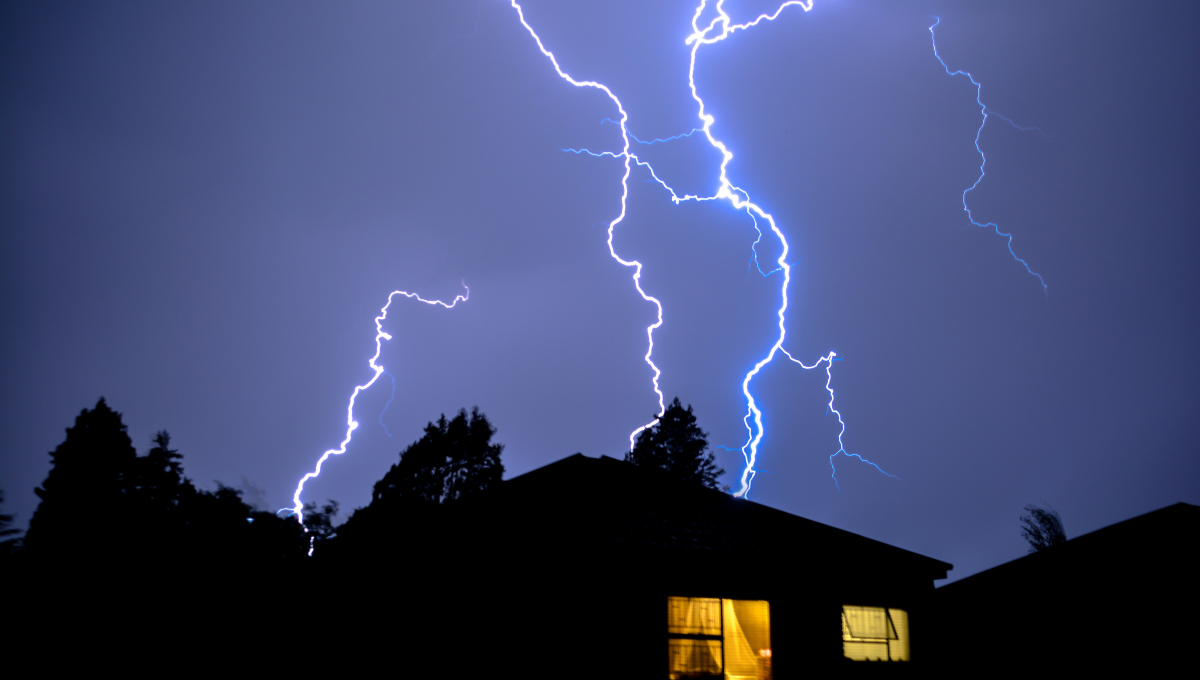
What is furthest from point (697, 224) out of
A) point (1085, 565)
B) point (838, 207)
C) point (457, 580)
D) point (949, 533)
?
point (949, 533)

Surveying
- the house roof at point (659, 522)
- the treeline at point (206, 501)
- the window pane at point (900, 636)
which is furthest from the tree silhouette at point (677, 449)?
the window pane at point (900, 636)

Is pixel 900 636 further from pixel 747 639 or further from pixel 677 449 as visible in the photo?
pixel 677 449

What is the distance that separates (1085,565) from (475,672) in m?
9.61

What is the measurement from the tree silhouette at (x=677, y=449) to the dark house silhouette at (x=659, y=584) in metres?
14.2

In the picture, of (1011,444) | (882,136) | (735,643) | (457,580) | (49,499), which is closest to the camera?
(457,580)

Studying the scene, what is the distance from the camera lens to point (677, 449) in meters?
23.1

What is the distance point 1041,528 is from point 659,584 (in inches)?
918

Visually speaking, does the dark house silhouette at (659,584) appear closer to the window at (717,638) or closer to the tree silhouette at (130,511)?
the window at (717,638)

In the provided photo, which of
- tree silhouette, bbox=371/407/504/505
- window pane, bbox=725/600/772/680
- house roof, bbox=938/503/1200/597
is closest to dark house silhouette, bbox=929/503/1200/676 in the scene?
house roof, bbox=938/503/1200/597

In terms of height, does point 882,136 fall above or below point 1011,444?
above

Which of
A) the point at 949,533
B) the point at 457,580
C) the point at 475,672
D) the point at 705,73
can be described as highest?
the point at 705,73

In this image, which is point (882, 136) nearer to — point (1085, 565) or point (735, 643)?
point (1085, 565)

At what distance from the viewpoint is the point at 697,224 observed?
51125mm

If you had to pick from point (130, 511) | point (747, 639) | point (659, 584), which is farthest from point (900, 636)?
point (130, 511)
